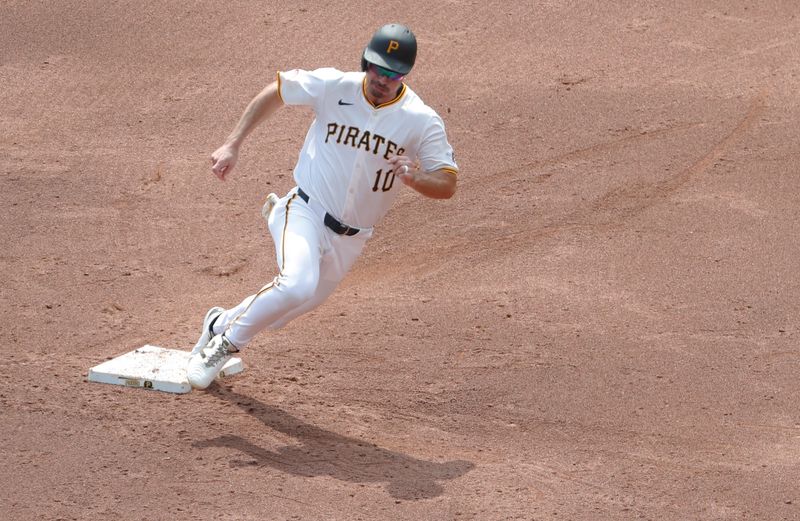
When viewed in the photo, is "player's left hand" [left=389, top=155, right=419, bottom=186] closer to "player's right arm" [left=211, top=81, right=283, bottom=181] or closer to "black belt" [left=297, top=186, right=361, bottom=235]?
"black belt" [left=297, top=186, right=361, bottom=235]

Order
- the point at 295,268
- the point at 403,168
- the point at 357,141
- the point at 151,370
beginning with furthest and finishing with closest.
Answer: the point at 151,370 → the point at 357,141 → the point at 295,268 → the point at 403,168

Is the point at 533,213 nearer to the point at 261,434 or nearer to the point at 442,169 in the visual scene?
the point at 442,169

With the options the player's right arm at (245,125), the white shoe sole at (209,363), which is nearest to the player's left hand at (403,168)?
the player's right arm at (245,125)

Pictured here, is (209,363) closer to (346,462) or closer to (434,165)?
(346,462)

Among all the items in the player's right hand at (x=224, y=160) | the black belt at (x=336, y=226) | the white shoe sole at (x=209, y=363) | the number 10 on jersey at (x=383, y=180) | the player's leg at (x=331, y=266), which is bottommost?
the white shoe sole at (x=209, y=363)

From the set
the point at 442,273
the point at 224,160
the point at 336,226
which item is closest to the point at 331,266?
the point at 336,226

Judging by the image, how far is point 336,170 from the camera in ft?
21.7

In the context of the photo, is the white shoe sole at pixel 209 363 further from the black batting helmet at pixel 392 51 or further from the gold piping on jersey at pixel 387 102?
the black batting helmet at pixel 392 51

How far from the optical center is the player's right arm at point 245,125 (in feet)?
21.7

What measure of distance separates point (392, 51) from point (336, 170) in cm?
73

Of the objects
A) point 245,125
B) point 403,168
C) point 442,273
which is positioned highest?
point 245,125

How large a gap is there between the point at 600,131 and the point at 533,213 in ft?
4.77

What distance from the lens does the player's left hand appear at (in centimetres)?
628

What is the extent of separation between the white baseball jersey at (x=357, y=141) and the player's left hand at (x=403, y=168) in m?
0.24
